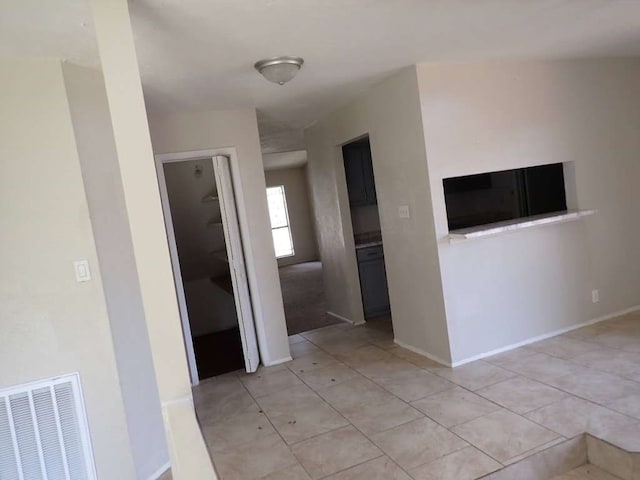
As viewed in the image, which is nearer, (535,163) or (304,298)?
(535,163)

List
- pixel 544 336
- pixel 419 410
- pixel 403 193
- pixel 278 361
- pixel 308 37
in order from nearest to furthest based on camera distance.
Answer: pixel 308 37 → pixel 419 410 → pixel 403 193 → pixel 544 336 → pixel 278 361

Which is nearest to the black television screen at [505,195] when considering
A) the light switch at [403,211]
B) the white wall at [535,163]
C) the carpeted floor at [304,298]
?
the white wall at [535,163]

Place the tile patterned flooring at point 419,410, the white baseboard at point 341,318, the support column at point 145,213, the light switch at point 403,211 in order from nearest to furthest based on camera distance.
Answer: the support column at point 145,213 < the tile patterned flooring at point 419,410 < the light switch at point 403,211 < the white baseboard at point 341,318

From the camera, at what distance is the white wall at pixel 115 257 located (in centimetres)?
230

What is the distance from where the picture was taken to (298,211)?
34.2 ft

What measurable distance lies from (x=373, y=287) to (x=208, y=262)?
2145 millimetres

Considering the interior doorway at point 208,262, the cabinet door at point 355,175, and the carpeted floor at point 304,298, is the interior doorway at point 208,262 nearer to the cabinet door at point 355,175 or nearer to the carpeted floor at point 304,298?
the carpeted floor at point 304,298

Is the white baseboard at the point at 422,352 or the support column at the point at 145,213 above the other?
the support column at the point at 145,213

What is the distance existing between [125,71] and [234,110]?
7.16ft

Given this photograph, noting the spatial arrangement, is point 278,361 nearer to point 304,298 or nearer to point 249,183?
point 249,183

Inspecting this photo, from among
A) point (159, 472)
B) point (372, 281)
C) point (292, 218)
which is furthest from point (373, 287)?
point (292, 218)

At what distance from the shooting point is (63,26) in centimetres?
183

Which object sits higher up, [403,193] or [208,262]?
[403,193]

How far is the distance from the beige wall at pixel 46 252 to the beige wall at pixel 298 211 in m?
Result: 7.96
